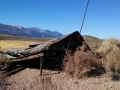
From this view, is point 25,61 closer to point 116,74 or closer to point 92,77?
point 92,77

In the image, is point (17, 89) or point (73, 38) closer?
point (17, 89)

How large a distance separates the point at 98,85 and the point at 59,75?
355cm

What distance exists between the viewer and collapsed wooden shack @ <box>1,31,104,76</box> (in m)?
15.8

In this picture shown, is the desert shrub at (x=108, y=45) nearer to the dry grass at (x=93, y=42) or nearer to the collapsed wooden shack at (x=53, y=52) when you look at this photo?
the collapsed wooden shack at (x=53, y=52)

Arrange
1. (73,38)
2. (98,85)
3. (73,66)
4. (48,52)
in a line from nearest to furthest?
1. (98,85)
2. (73,66)
3. (48,52)
4. (73,38)

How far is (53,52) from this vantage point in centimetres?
1680

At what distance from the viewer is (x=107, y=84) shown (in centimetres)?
1135

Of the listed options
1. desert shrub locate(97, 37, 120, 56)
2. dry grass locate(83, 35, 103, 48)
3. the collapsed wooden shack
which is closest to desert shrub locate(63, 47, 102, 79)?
the collapsed wooden shack

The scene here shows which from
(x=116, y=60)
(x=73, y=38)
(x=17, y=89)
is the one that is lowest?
(x=17, y=89)

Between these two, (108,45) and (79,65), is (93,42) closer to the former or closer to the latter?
(108,45)

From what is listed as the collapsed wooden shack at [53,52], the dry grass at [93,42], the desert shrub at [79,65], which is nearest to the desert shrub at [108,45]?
the collapsed wooden shack at [53,52]

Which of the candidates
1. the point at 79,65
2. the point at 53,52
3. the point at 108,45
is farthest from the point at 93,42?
the point at 79,65

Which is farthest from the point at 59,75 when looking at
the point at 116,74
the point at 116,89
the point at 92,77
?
the point at 116,89

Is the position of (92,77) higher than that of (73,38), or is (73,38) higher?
(73,38)
